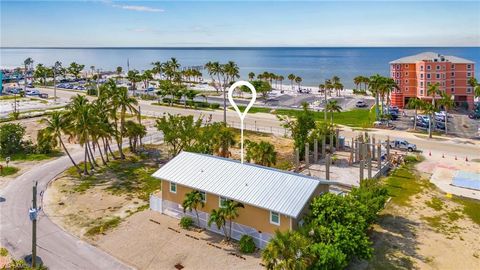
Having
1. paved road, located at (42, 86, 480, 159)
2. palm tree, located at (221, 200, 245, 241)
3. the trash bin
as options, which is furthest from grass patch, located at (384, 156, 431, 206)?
palm tree, located at (221, 200, 245, 241)

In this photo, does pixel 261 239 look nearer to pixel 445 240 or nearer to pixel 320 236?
pixel 320 236

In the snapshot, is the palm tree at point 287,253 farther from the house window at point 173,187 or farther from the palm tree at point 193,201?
the house window at point 173,187

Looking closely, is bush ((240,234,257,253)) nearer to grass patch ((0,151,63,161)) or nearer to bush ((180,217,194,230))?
bush ((180,217,194,230))

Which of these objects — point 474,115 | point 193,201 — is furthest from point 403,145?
point 193,201

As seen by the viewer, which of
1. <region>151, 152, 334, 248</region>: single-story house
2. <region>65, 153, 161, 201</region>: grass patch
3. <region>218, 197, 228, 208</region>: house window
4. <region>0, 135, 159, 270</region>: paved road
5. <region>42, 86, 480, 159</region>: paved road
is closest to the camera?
<region>0, 135, 159, 270</region>: paved road

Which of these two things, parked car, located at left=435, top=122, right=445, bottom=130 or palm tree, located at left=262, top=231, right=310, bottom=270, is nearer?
palm tree, located at left=262, top=231, right=310, bottom=270

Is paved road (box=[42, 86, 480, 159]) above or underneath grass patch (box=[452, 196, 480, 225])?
above

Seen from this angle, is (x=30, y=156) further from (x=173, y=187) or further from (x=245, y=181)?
(x=245, y=181)
